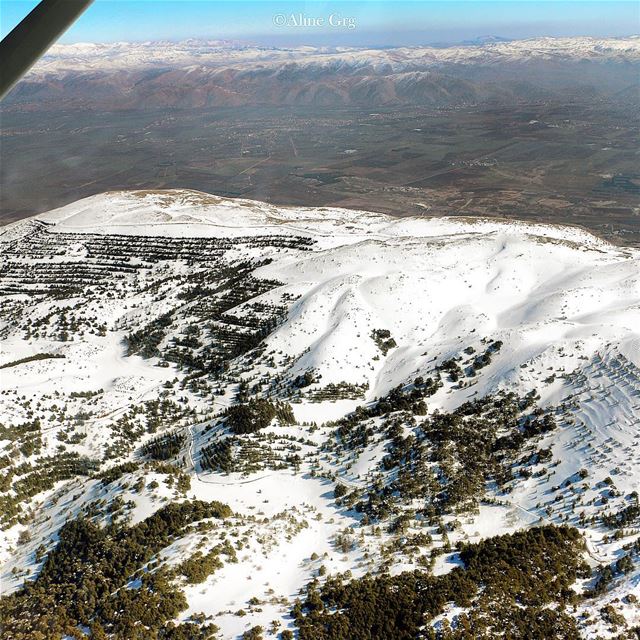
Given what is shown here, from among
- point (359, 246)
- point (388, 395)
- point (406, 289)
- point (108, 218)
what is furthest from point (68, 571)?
point (108, 218)

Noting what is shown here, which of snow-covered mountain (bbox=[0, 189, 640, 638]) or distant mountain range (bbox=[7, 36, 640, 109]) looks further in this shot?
distant mountain range (bbox=[7, 36, 640, 109])

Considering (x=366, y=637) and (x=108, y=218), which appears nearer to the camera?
(x=366, y=637)

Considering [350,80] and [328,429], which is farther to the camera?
[350,80]

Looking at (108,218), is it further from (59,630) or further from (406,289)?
(59,630)

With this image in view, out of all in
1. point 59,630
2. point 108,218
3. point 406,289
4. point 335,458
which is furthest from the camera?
point 108,218

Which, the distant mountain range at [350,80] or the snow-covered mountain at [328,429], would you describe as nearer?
the snow-covered mountain at [328,429]

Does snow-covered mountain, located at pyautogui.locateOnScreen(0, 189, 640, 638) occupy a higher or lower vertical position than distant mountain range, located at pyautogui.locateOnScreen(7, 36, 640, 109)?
lower

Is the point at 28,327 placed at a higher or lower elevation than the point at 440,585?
lower

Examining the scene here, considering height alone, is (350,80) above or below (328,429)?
above
